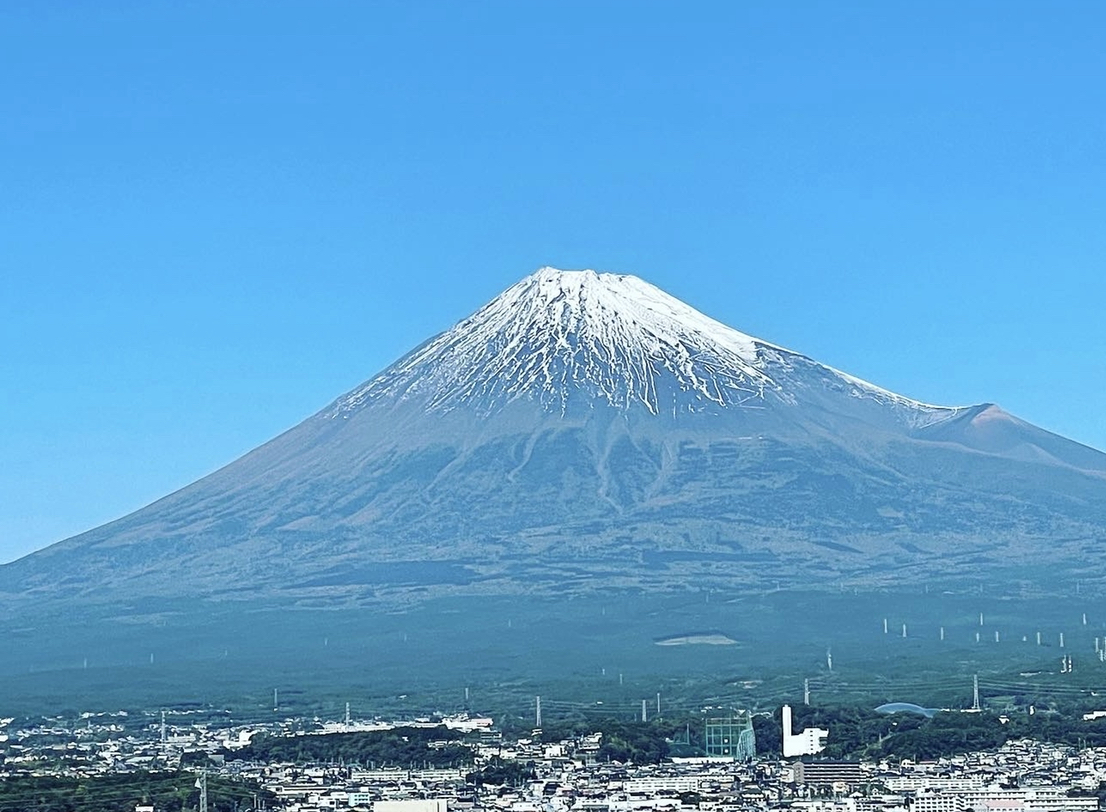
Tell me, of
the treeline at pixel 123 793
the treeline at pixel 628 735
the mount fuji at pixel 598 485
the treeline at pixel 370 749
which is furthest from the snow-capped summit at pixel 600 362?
the treeline at pixel 123 793

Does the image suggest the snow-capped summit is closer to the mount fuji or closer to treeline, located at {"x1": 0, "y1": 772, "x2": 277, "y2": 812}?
the mount fuji

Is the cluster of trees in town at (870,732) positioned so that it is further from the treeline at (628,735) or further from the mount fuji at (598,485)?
the mount fuji at (598,485)

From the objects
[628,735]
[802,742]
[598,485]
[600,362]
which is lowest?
[802,742]

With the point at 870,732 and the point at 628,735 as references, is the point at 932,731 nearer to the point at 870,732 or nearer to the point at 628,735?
the point at 870,732

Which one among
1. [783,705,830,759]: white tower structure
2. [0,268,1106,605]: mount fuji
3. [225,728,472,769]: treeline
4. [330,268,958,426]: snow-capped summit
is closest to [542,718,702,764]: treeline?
[783,705,830,759]: white tower structure

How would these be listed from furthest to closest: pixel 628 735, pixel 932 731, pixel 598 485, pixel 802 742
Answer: pixel 598 485 → pixel 628 735 → pixel 932 731 → pixel 802 742

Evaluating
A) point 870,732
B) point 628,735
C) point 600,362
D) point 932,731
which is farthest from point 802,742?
point 600,362

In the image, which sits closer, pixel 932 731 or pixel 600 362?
pixel 932 731
